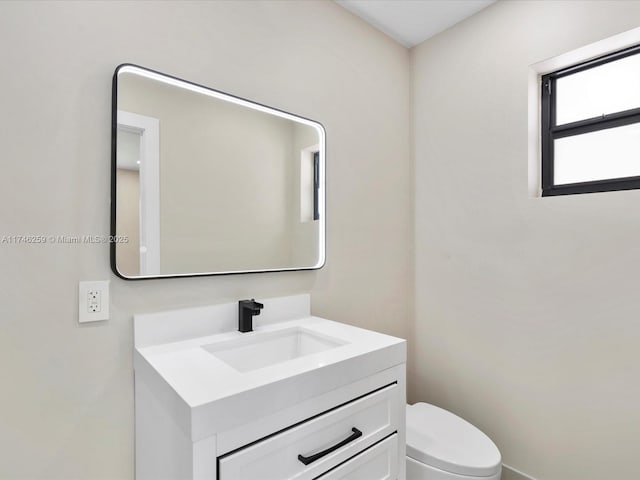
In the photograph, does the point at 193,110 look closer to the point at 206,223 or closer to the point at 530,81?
the point at 206,223

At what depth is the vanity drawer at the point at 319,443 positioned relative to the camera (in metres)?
0.81

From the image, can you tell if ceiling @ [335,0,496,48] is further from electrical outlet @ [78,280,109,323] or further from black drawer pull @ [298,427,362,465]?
black drawer pull @ [298,427,362,465]

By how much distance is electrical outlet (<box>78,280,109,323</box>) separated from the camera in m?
1.05

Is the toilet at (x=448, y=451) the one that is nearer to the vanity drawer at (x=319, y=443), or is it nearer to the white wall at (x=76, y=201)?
the vanity drawer at (x=319, y=443)

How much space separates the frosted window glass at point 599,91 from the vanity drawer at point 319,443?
152 cm

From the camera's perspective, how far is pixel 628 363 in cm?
137

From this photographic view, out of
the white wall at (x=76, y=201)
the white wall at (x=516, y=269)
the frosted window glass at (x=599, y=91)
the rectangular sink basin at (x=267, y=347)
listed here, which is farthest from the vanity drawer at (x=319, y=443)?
the frosted window glass at (x=599, y=91)

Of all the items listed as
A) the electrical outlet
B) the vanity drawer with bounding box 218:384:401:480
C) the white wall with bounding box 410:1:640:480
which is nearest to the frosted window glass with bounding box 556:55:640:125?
the white wall with bounding box 410:1:640:480

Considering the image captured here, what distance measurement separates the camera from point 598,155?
156cm

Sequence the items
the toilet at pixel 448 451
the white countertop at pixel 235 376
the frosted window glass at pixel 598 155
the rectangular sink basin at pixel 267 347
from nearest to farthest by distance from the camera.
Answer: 1. the white countertop at pixel 235 376
2. the rectangular sink basin at pixel 267 347
3. the toilet at pixel 448 451
4. the frosted window glass at pixel 598 155

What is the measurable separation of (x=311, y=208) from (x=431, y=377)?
4.16ft

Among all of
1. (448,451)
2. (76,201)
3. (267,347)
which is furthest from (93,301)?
(448,451)

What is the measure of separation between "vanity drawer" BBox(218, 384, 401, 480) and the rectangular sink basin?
0.24m

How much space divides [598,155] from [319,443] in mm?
1689
